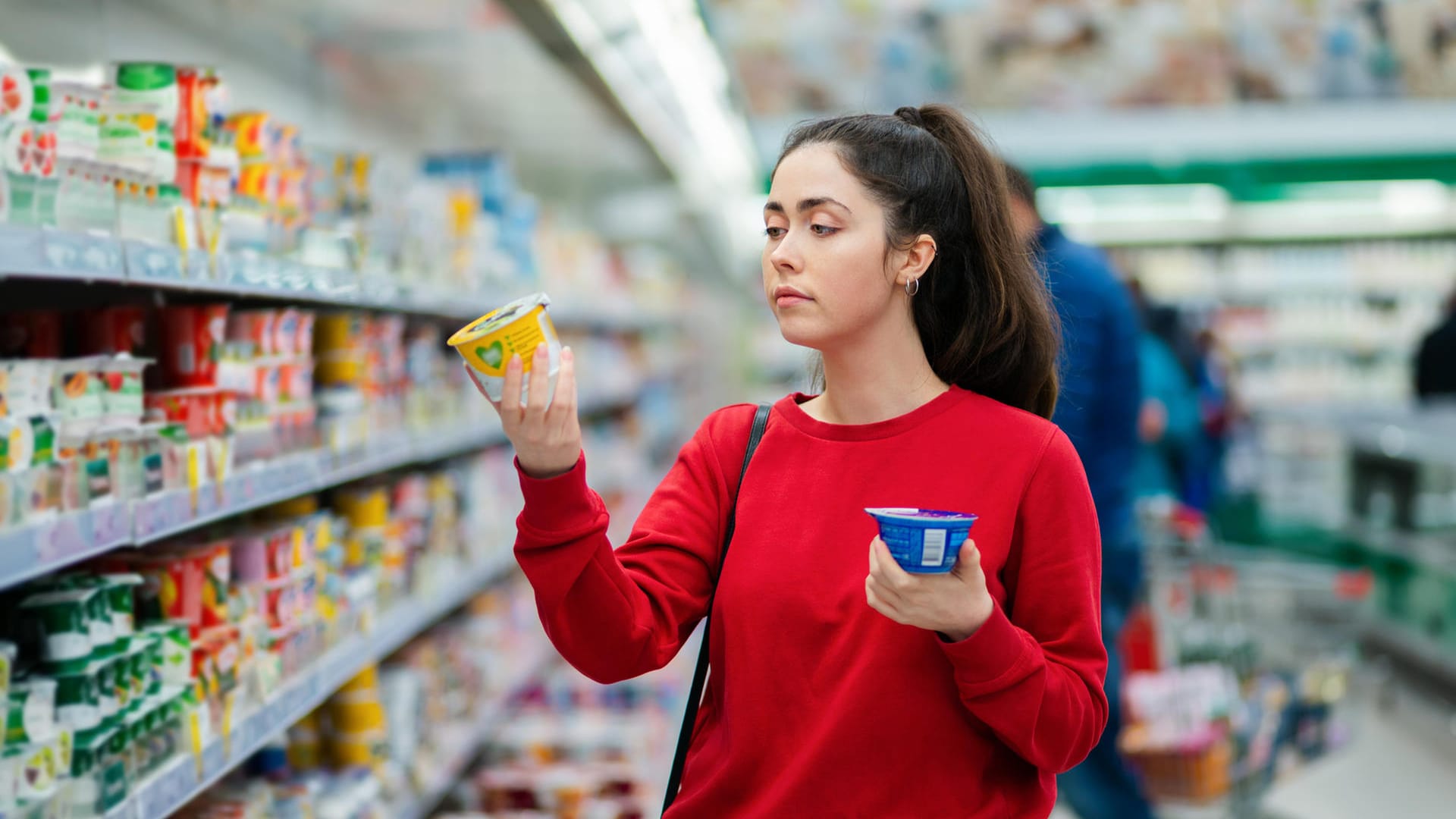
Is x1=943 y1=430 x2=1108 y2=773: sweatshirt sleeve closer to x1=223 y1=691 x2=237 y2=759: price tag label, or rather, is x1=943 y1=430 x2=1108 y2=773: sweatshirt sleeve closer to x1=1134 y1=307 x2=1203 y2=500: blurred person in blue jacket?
x1=223 y1=691 x2=237 y2=759: price tag label

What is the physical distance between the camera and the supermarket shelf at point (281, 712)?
1.80m

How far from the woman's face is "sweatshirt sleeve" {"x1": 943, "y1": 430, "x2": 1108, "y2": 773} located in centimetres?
29

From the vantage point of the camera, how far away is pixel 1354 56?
33.3 ft

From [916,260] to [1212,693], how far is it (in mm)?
2503

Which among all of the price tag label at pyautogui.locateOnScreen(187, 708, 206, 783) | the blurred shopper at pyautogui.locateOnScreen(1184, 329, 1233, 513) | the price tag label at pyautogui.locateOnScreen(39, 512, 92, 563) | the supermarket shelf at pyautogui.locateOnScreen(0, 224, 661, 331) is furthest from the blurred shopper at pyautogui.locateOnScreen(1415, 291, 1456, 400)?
the price tag label at pyautogui.locateOnScreen(39, 512, 92, 563)

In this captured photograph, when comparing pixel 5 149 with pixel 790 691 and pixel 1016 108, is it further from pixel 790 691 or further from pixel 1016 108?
pixel 1016 108

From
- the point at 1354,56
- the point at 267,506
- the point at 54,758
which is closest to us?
the point at 54,758

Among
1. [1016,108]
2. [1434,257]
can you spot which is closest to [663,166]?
[1016,108]

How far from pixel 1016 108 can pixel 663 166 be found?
4.09 meters

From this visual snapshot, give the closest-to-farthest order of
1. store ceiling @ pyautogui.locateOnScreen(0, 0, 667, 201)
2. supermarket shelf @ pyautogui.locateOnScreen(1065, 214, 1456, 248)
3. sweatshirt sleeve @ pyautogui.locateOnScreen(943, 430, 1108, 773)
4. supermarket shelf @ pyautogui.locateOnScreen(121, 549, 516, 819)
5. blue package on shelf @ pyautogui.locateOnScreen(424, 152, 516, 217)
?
1. sweatshirt sleeve @ pyautogui.locateOnScreen(943, 430, 1108, 773)
2. supermarket shelf @ pyautogui.locateOnScreen(121, 549, 516, 819)
3. store ceiling @ pyautogui.locateOnScreen(0, 0, 667, 201)
4. blue package on shelf @ pyautogui.locateOnScreen(424, 152, 516, 217)
5. supermarket shelf @ pyautogui.locateOnScreen(1065, 214, 1456, 248)

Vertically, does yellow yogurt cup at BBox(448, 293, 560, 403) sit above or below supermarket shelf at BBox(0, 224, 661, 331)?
below

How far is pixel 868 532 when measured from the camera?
58.7 inches

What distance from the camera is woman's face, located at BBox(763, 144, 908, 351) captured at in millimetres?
1510

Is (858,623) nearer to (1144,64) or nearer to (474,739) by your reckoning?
(474,739)
